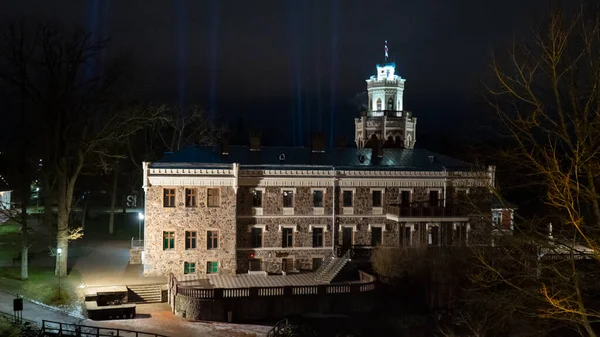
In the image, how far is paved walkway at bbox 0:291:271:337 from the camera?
2572 centimetres

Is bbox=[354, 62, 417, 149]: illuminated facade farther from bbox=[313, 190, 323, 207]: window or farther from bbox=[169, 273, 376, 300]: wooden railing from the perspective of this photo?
bbox=[169, 273, 376, 300]: wooden railing

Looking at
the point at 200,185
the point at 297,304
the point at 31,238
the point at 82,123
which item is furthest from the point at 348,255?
the point at 31,238

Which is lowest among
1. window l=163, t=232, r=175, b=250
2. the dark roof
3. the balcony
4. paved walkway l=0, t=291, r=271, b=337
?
paved walkway l=0, t=291, r=271, b=337

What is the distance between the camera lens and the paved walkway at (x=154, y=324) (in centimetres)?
2572

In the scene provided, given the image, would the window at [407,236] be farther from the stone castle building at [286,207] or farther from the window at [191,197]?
the window at [191,197]

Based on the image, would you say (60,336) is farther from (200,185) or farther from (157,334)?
(200,185)

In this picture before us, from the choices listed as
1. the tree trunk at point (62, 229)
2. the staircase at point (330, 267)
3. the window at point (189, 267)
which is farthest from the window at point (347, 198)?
the tree trunk at point (62, 229)

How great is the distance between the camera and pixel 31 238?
1779 inches

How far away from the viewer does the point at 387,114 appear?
7369 cm

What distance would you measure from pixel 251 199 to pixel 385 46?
43.0 meters

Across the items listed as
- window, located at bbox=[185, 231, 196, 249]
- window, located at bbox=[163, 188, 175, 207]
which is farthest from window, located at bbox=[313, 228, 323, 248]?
window, located at bbox=[163, 188, 175, 207]

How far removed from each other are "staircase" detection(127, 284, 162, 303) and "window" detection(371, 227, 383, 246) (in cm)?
1445

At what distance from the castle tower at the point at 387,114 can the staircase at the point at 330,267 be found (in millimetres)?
37750

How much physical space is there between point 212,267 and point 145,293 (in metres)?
5.03
